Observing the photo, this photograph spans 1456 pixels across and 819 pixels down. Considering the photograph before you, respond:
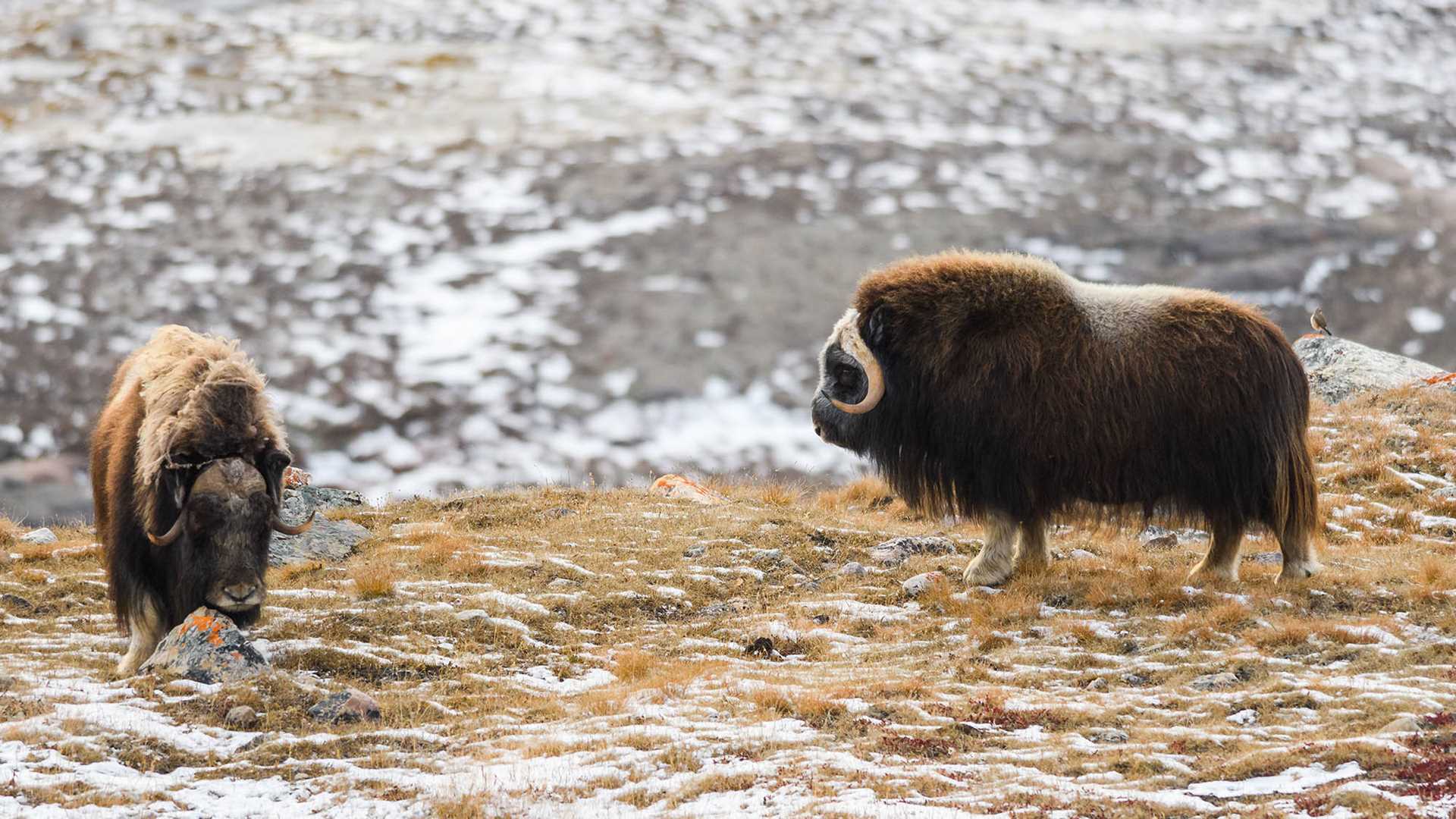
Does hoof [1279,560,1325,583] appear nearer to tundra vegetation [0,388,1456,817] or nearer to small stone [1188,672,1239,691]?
tundra vegetation [0,388,1456,817]

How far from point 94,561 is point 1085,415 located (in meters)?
7.77

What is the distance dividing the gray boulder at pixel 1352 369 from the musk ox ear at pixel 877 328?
25.8 feet

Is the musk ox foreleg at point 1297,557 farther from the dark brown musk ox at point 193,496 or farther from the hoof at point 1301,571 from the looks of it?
the dark brown musk ox at point 193,496

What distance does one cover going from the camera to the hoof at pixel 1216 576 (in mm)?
8594

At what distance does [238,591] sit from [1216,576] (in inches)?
246

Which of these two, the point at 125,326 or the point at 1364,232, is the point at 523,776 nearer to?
the point at 125,326

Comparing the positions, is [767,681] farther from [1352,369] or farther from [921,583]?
[1352,369]

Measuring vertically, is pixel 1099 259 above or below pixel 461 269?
above

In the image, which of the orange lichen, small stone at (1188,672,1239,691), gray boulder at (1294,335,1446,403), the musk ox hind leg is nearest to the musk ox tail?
the musk ox hind leg

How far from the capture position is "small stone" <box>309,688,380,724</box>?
6.64m

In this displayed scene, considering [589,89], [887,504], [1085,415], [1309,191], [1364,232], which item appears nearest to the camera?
[1085,415]

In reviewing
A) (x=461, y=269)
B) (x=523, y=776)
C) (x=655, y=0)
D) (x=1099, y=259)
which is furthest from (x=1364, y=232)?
(x=523, y=776)

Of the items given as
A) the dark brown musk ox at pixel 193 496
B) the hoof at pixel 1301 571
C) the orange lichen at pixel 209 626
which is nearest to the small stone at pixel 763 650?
the dark brown musk ox at pixel 193 496

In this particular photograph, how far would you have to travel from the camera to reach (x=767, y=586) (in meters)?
9.64
